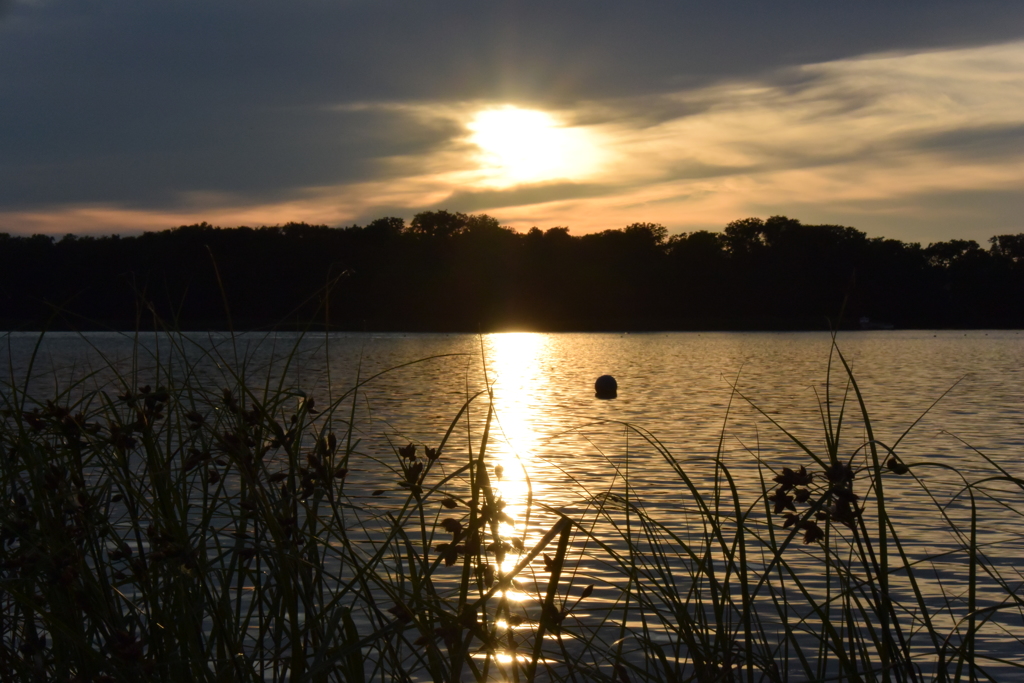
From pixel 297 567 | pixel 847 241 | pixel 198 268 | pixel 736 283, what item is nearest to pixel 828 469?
pixel 297 567

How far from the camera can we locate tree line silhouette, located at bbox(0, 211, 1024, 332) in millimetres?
107125

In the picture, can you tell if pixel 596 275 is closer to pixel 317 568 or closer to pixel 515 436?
pixel 515 436

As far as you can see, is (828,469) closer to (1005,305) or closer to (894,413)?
(894,413)

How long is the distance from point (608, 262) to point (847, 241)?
41295mm

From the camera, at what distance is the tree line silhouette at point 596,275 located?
107 metres

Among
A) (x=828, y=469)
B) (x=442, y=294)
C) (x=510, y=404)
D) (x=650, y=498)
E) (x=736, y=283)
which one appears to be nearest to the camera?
(x=828, y=469)

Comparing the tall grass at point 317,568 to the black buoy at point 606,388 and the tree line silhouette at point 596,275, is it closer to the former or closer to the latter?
the black buoy at point 606,388

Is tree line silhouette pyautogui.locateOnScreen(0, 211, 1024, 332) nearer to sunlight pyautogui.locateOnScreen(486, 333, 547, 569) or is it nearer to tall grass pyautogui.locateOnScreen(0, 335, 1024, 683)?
sunlight pyautogui.locateOnScreen(486, 333, 547, 569)

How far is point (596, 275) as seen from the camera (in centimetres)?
14762

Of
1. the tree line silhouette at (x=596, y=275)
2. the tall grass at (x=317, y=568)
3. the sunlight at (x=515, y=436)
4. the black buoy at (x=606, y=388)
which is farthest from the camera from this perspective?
the tree line silhouette at (x=596, y=275)

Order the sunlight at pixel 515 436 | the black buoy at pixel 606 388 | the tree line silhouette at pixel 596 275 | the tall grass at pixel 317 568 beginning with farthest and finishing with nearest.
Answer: the tree line silhouette at pixel 596 275 → the black buoy at pixel 606 388 → the sunlight at pixel 515 436 → the tall grass at pixel 317 568

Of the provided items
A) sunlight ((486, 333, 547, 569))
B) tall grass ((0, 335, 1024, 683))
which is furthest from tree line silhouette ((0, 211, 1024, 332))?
tall grass ((0, 335, 1024, 683))

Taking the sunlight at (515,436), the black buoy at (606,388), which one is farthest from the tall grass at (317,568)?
the black buoy at (606,388)

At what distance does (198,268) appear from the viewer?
94.8 m
